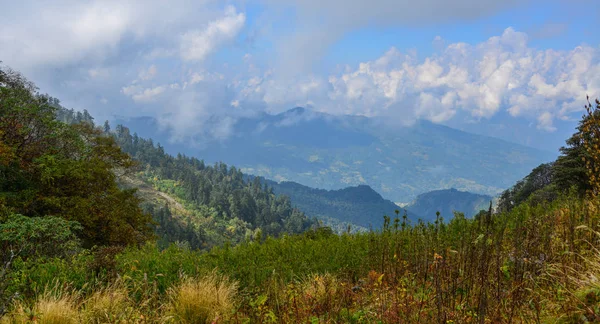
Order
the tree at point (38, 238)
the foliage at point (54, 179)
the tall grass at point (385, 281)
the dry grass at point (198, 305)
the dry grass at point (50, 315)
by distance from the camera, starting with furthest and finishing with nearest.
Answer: the foliage at point (54, 179) → the tree at point (38, 238) → the dry grass at point (198, 305) → the dry grass at point (50, 315) → the tall grass at point (385, 281)

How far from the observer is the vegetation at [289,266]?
3709mm

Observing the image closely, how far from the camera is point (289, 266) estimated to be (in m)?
6.84

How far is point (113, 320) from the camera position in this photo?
170 inches

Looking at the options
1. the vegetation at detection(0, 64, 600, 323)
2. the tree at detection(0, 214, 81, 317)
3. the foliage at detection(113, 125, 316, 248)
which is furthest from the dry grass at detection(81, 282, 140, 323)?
the foliage at detection(113, 125, 316, 248)

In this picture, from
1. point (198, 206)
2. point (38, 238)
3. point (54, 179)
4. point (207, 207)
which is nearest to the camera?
point (38, 238)

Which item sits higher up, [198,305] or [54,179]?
[54,179]

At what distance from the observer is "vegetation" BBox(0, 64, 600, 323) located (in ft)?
12.2

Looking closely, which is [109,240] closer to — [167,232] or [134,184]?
[167,232]

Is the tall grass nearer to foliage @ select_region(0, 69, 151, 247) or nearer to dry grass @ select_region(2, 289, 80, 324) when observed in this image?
dry grass @ select_region(2, 289, 80, 324)

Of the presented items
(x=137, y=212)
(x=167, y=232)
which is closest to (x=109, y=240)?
(x=137, y=212)

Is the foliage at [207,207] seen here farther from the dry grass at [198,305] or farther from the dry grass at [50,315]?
the dry grass at [50,315]

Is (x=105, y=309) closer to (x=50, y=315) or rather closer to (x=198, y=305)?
(x=50, y=315)

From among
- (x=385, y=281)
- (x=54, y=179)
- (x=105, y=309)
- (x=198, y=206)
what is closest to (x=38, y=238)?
(x=54, y=179)

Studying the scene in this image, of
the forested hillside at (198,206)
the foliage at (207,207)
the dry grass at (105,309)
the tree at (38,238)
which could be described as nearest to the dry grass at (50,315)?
the dry grass at (105,309)
